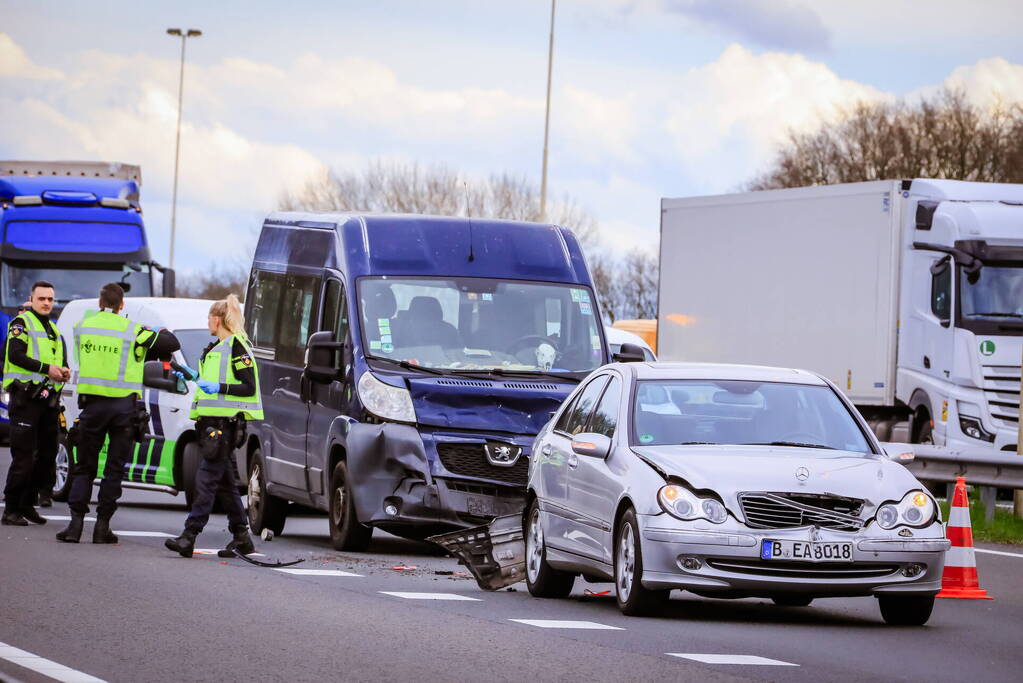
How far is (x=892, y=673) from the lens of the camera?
905 centimetres

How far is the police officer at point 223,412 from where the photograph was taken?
14.5 meters

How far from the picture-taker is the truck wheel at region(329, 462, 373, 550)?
1534 centimetres

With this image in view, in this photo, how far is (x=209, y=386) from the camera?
47.4 ft

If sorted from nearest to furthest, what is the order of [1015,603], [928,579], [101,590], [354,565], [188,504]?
[928,579], [101,590], [1015,603], [354,565], [188,504]

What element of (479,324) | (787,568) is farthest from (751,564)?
(479,324)

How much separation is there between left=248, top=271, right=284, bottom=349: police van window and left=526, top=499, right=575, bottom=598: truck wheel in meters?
A: 5.43

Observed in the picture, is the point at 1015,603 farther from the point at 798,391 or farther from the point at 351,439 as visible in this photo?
the point at 351,439

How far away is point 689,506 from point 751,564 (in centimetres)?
44

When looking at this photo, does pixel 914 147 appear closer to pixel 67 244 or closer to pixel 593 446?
pixel 67 244

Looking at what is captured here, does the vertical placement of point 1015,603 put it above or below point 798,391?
below

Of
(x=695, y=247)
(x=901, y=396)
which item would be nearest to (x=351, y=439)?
(x=901, y=396)

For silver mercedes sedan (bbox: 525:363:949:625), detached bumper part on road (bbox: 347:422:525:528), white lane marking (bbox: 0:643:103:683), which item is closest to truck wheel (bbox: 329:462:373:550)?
detached bumper part on road (bbox: 347:422:525:528)

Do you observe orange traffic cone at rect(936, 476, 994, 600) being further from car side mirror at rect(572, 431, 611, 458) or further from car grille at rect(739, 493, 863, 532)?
car side mirror at rect(572, 431, 611, 458)

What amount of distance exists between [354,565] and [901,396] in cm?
1176
